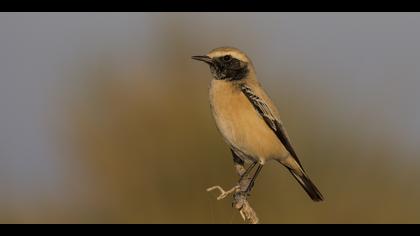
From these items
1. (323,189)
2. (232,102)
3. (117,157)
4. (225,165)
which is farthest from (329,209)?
(117,157)

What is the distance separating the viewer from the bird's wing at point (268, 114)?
9242mm

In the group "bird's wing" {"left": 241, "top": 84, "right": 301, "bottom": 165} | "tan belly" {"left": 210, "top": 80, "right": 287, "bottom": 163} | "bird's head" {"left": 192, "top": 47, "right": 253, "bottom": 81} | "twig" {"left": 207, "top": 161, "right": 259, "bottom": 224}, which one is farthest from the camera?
"bird's head" {"left": 192, "top": 47, "right": 253, "bottom": 81}

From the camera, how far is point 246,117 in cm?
919

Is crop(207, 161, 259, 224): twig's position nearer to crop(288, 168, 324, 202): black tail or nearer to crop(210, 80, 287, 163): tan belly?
crop(210, 80, 287, 163): tan belly

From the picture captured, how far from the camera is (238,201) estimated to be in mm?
8148

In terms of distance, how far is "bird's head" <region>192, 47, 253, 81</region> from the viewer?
9453mm

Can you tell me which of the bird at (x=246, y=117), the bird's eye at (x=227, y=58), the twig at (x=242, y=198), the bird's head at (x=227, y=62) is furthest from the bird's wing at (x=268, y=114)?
the twig at (x=242, y=198)

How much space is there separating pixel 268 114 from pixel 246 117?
0.26 metres

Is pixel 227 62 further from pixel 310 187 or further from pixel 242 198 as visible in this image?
pixel 242 198

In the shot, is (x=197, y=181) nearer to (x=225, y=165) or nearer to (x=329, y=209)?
(x=225, y=165)

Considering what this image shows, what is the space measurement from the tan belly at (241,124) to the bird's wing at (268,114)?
0.13ft

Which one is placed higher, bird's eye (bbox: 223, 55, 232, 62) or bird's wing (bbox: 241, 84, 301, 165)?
bird's eye (bbox: 223, 55, 232, 62)

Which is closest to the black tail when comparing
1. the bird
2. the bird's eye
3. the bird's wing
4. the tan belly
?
the bird

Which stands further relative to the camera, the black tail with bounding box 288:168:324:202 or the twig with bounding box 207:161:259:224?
the black tail with bounding box 288:168:324:202
